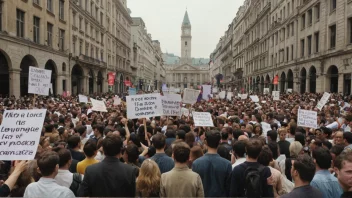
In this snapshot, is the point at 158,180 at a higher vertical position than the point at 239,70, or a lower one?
lower

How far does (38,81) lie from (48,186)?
9.00m

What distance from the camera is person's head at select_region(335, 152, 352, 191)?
9.92ft

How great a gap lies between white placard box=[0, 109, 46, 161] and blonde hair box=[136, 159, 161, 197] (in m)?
1.65

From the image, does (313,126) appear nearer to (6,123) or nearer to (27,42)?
(6,123)

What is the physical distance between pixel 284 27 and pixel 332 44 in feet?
49.9

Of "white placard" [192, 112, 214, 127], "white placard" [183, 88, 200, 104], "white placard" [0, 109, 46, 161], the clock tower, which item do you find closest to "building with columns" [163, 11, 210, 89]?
the clock tower

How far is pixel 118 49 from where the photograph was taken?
62.7 meters

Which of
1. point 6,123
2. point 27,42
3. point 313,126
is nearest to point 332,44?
point 313,126

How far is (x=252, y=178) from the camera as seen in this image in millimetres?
4258

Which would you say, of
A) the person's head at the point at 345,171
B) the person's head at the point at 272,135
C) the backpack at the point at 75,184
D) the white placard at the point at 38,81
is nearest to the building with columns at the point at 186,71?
the white placard at the point at 38,81

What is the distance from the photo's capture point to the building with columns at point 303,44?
27.5m

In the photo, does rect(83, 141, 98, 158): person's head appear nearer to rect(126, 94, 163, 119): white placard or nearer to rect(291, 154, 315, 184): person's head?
rect(291, 154, 315, 184): person's head

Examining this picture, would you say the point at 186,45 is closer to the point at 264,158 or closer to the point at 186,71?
the point at 186,71

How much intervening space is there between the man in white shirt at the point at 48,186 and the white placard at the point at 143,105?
473 centimetres
